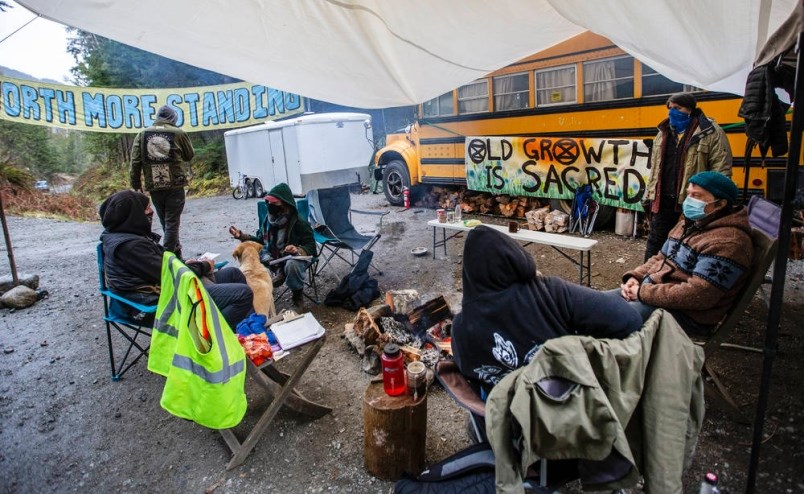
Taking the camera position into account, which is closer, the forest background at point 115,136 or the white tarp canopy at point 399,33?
the white tarp canopy at point 399,33

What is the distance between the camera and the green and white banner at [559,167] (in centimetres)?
640

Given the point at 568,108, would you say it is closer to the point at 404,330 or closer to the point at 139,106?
the point at 404,330

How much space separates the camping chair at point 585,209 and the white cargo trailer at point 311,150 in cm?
662

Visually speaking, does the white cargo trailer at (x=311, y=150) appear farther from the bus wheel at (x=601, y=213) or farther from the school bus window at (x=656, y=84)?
the school bus window at (x=656, y=84)

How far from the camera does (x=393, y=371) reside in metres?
2.36

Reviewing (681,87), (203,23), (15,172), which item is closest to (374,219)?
(681,87)

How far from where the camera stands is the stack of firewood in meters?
8.02

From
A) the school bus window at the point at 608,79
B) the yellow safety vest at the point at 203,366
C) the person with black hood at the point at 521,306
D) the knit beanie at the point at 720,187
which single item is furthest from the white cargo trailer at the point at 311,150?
the person with black hood at the point at 521,306

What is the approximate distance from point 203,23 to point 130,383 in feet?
8.99

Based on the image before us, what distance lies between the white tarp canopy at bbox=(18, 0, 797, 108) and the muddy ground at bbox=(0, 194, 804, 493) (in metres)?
2.01

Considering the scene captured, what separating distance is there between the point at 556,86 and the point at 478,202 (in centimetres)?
255

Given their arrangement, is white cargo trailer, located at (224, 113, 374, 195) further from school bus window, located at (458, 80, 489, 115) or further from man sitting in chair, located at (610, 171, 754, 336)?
man sitting in chair, located at (610, 171, 754, 336)

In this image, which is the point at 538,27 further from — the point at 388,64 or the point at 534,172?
the point at 534,172

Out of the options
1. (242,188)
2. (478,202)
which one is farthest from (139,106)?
(478,202)
